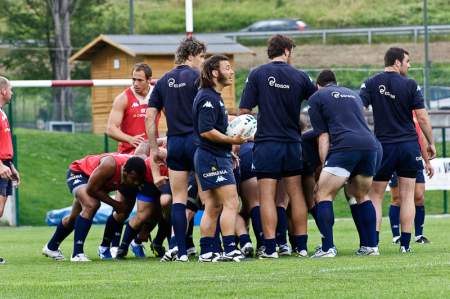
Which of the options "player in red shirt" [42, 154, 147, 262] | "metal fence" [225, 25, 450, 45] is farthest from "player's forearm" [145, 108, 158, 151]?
"metal fence" [225, 25, 450, 45]

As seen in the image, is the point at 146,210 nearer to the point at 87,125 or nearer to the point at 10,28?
the point at 87,125

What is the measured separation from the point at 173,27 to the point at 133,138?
4678cm

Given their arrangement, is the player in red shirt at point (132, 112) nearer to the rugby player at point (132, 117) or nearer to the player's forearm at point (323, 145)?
the rugby player at point (132, 117)

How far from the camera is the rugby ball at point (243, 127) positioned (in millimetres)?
12004

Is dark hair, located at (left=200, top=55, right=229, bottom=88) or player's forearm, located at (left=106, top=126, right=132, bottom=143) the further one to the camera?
player's forearm, located at (left=106, top=126, right=132, bottom=143)

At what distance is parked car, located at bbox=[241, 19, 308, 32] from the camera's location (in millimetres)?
57375

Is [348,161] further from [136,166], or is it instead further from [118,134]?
[118,134]

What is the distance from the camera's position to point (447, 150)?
27938 millimetres

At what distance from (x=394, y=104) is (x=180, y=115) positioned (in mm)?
2364

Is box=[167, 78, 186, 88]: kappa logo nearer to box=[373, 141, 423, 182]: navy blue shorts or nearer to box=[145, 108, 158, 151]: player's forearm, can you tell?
box=[145, 108, 158, 151]: player's forearm

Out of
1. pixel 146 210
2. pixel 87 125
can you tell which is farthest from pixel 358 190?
pixel 87 125

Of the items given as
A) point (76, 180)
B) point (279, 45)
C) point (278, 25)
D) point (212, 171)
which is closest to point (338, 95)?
point (279, 45)

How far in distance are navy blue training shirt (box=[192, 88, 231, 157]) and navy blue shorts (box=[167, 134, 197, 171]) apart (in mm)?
441

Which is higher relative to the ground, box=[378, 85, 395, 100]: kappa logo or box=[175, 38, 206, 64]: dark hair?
box=[175, 38, 206, 64]: dark hair
